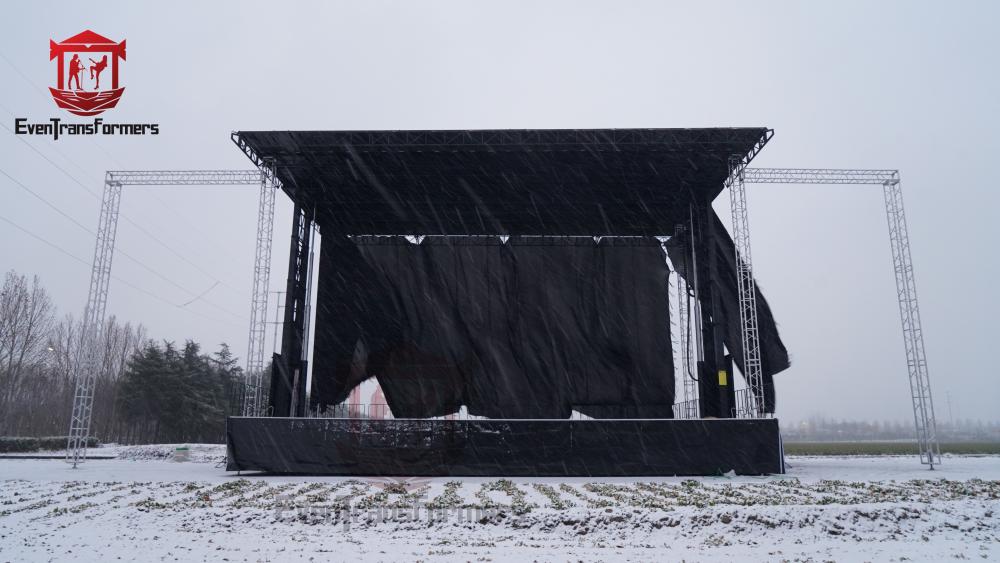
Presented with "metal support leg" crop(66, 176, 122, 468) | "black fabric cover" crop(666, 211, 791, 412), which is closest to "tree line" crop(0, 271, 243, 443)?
"metal support leg" crop(66, 176, 122, 468)

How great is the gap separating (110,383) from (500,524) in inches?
1429

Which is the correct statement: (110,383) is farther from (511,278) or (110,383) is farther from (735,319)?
(735,319)

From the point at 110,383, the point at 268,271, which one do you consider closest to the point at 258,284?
the point at 268,271

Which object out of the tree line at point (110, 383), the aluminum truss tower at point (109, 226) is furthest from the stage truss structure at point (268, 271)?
the tree line at point (110, 383)

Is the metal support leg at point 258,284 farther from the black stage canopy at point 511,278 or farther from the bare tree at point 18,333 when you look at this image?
the bare tree at point 18,333

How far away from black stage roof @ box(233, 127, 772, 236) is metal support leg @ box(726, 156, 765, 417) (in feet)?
2.15

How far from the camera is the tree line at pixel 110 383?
27.6 meters

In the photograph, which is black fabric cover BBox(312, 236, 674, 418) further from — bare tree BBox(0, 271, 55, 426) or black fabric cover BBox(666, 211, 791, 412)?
bare tree BBox(0, 271, 55, 426)

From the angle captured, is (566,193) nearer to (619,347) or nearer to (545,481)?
(619,347)

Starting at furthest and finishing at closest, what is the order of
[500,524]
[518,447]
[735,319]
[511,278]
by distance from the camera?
[511,278], [735,319], [518,447], [500,524]

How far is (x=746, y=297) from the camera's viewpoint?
49.0ft

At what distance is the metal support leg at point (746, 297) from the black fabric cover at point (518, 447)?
924mm

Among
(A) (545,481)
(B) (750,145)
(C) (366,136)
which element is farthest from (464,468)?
(B) (750,145)

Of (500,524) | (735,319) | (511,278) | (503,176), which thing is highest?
(503,176)
